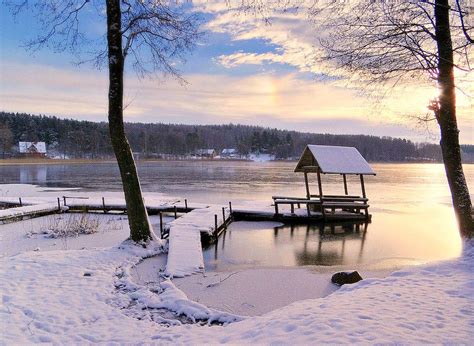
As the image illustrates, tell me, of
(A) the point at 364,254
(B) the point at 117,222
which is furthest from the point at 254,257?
(B) the point at 117,222

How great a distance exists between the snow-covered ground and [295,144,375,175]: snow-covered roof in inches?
418

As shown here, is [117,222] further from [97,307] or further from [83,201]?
[97,307]

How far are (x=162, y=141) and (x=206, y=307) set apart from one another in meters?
118

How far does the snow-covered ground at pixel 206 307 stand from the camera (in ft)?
14.9

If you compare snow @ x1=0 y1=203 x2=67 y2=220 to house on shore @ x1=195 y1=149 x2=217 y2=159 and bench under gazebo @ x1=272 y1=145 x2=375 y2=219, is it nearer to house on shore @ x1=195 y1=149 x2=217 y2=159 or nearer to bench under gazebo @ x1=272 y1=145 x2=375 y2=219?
bench under gazebo @ x1=272 y1=145 x2=375 y2=219

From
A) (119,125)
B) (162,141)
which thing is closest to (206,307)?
(119,125)

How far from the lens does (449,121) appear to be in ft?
28.3

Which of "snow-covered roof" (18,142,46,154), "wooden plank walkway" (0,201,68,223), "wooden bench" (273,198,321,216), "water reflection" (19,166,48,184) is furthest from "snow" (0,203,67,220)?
"snow-covered roof" (18,142,46,154)

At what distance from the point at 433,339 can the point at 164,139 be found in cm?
12196

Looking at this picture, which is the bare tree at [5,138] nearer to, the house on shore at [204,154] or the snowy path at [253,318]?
the house on shore at [204,154]

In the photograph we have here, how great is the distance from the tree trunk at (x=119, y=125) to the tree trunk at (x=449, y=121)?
7800mm

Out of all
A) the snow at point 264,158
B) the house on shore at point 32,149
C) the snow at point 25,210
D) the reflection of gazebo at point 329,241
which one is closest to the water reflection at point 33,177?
the snow at point 25,210

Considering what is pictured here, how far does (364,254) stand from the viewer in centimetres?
1242

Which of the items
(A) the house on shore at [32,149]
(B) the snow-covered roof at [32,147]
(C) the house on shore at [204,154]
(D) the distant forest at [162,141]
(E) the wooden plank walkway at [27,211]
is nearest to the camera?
(E) the wooden plank walkway at [27,211]
